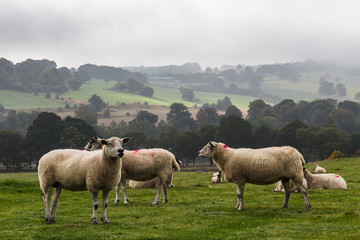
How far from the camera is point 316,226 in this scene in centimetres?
1705

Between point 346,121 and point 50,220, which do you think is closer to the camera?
point 50,220

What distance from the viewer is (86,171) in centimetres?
1827

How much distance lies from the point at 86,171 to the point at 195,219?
195 inches

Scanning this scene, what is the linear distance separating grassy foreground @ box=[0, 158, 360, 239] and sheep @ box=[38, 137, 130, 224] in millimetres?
1406

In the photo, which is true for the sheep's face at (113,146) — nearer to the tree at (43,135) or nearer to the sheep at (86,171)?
the sheep at (86,171)

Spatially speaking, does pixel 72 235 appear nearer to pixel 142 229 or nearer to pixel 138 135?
pixel 142 229

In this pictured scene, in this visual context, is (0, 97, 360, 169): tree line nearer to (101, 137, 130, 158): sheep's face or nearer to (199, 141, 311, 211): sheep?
(199, 141, 311, 211): sheep

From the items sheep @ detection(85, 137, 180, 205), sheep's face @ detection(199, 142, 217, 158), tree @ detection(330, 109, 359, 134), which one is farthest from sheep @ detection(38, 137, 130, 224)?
tree @ detection(330, 109, 359, 134)

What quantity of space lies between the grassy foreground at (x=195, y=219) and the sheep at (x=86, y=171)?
1.41 metres

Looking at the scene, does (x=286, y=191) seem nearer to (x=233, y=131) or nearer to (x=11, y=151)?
(x=11, y=151)

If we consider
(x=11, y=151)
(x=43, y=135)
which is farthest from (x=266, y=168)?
(x=43, y=135)

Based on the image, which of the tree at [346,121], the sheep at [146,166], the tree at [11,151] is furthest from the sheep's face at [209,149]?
the tree at [346,121]

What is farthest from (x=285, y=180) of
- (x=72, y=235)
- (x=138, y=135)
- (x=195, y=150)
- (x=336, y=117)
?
(x=336, y=117)

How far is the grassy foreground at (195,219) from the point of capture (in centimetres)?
1617
